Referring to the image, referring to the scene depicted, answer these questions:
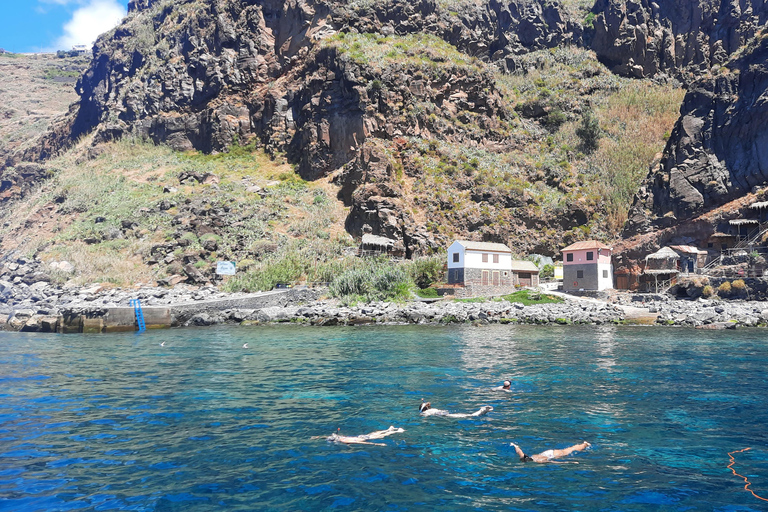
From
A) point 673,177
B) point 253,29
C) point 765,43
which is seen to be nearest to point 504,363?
point 673,177

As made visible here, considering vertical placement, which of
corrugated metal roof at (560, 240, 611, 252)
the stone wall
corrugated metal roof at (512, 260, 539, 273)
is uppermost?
corrugated metal roof at (560, 240, 611, 252)

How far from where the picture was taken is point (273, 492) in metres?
9.47

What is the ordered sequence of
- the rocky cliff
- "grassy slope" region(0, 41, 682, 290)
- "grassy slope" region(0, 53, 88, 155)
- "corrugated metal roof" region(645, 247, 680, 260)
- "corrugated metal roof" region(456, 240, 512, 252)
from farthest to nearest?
"grassy slope" region(0, 53, 88, 155) → the rocky cliff → "grassy slope" region(0, 41, 682, 290) → "corrugated metal roof" region(456, 240, 512, 252) → "corrugated metal roof" region(645, 247, 680, 260)

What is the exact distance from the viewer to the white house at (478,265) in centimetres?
5453

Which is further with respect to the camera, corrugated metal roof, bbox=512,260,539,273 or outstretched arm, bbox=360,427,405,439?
corrugated metal roof, bbox=512,260,539,273

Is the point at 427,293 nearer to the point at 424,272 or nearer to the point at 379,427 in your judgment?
the point at 424,272

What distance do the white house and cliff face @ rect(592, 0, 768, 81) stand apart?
65833mm

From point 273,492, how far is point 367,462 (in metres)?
2.36

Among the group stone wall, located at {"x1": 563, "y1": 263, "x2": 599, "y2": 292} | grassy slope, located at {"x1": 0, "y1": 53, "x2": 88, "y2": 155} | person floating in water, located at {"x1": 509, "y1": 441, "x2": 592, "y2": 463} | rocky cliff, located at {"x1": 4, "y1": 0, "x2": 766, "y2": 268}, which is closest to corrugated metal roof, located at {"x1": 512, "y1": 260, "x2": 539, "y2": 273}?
stone wall, located at {"x1": 563, "y1": 263, "x2": 599, "y2": 292}

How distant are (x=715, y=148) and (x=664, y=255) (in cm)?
1440

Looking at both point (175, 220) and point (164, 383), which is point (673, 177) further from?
point (175, 220)

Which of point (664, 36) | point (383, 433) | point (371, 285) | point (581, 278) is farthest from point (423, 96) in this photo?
point (383, 433)

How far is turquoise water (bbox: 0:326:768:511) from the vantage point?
9.43m

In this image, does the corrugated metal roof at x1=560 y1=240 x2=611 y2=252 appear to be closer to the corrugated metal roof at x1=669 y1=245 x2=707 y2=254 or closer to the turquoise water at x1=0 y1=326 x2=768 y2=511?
the corrugated metal roof at x1=669 y1=245 x2=707 y2=254
